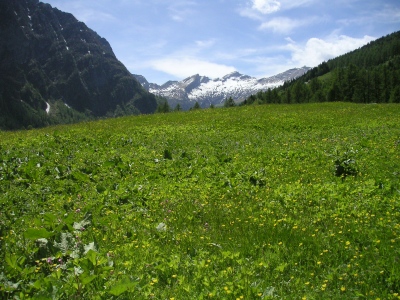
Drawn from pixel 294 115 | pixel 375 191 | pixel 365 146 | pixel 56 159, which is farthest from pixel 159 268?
pixel 294 115


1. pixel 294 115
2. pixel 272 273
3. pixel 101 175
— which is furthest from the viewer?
pixel 294 115

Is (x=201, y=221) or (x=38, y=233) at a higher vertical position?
(x=38, y=233)

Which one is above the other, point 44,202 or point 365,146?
point 365,146

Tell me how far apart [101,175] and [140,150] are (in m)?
3.78

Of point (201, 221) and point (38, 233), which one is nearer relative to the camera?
point (38, 233)

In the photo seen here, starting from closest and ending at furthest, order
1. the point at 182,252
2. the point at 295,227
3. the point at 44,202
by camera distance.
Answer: the point at 182,252, the point at 295,227, the point at 44,202

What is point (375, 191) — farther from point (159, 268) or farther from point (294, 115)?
point (294, 115)

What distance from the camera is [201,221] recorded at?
8.13 metres

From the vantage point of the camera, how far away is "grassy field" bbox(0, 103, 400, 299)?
526cm

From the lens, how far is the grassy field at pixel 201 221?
526 cm

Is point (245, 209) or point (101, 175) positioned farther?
point (101, 175)

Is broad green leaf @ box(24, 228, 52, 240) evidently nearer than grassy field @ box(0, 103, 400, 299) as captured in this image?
No

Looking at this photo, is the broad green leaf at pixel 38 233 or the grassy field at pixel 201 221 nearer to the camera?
the grassy field at pixel 201 221

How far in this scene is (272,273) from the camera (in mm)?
5645
